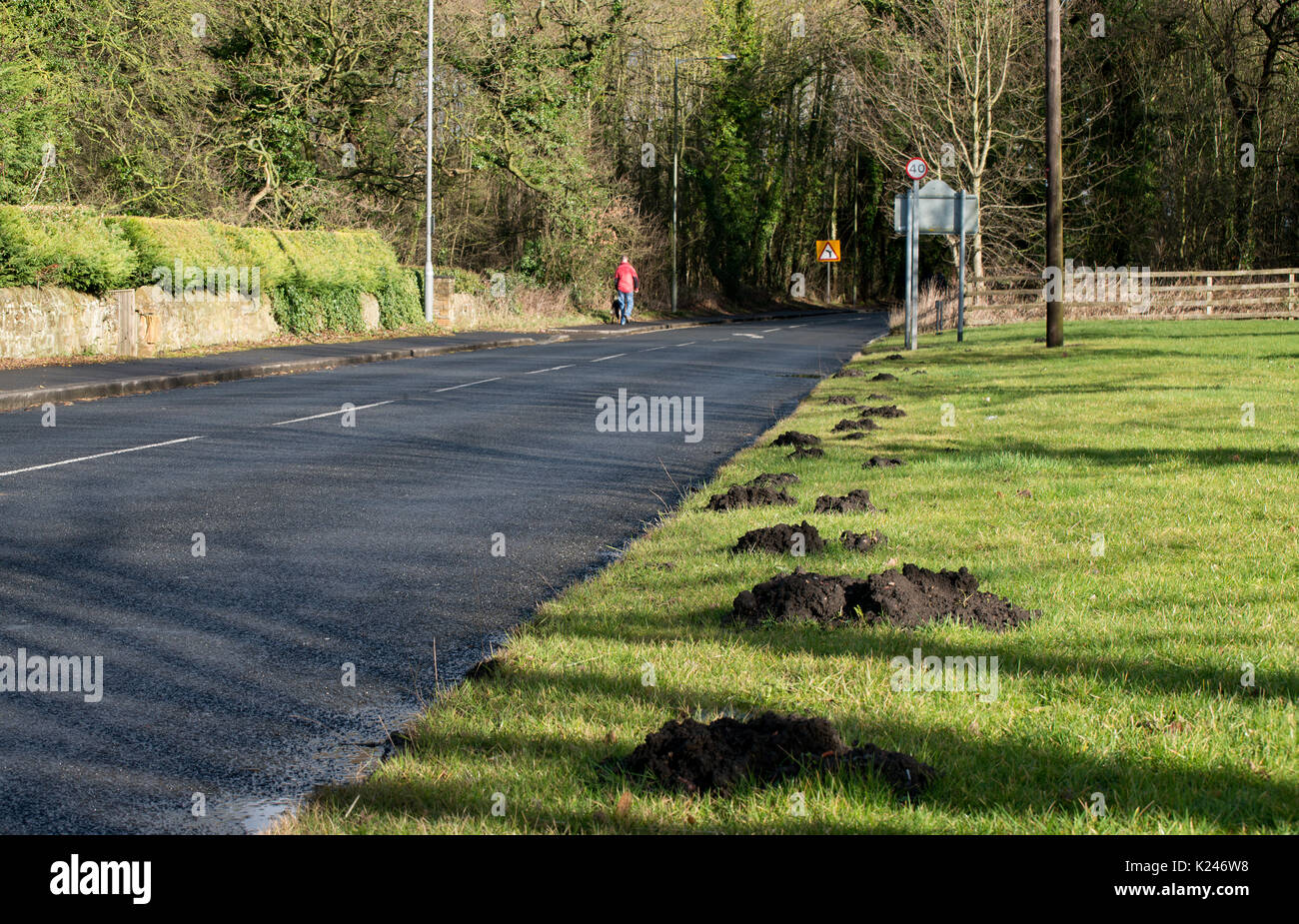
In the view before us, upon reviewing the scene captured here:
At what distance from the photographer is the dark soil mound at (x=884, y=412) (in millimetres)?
14117

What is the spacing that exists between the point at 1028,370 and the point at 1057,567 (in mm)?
14226

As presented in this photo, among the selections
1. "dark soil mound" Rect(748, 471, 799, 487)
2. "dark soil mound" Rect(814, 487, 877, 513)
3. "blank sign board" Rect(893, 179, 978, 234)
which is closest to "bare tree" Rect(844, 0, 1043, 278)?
"blank sign board" Rect(893, 179, 978, 234)

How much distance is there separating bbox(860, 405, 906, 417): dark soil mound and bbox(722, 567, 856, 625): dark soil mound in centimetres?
860

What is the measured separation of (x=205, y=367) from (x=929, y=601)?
60.2 ft

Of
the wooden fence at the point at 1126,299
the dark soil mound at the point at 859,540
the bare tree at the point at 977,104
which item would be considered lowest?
the dark soil mound at the point at 859,540

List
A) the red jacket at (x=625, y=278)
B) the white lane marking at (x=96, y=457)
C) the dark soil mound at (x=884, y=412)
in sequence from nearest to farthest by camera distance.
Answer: the white lane marking at (x=96, y=457)
the dark soil mound at (x=884, y=412)
the red jacket at (x=625, y=278)

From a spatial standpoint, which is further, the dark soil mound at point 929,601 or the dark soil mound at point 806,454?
the dark soil mound at point 806,454

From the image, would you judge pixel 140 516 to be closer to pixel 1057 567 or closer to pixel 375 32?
pixel 1057 567

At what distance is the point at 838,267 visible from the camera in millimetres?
73625

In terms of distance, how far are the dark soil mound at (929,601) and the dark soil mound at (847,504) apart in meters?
2.33

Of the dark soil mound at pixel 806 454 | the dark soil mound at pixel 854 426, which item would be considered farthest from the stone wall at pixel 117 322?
the dark soil mound at pixel 806 454

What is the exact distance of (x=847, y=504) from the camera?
8227mm

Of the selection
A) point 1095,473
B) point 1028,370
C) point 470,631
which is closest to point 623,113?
point 1028,370

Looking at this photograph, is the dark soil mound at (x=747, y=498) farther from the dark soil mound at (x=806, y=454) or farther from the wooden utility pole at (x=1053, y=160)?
the wooden utility pole at (x=1053, y=160)
